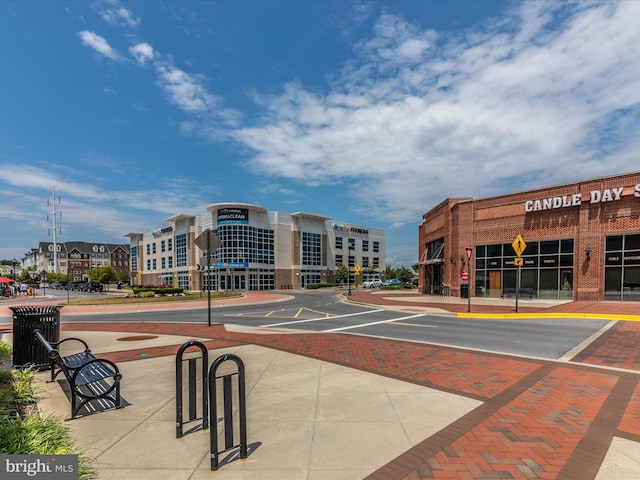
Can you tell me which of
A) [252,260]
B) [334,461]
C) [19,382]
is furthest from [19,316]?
[252,260]

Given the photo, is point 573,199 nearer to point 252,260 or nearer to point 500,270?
point 500,270

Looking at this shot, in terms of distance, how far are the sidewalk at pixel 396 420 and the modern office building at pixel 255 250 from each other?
4310cm

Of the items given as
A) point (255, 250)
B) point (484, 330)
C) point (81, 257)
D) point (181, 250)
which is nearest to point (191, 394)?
point (484, 330)

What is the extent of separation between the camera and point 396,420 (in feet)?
14.3

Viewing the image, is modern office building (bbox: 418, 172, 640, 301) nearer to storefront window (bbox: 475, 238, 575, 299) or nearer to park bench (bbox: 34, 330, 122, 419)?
storefront window (bbox: 475, 238, 575, 299)

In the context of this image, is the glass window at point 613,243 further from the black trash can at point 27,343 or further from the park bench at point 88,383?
the black trash can at point 27,343

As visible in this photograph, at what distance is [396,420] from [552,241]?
24.8m

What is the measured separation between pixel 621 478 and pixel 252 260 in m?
53.2

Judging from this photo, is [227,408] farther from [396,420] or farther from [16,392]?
[16,392]

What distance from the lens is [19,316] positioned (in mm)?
6691

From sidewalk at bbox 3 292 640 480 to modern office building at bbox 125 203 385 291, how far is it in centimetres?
4310

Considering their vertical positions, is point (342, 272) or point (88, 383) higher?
point (88, 383)

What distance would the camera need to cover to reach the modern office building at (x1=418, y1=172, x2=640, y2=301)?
20672mm

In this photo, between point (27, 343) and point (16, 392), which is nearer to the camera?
point (16, 392)
